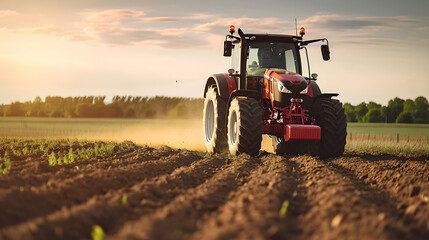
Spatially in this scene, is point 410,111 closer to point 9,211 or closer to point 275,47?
point 275,47

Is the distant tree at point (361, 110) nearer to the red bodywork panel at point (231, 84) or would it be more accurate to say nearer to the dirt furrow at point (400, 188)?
the red bodywork panel at point (231, 84)

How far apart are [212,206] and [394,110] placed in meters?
35.9

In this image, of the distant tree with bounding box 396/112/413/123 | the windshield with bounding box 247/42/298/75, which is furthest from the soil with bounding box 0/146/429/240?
the distant tree with bounding box 396/112/413/123

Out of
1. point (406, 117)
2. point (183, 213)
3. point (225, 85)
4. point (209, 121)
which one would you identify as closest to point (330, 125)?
point (225, 85)

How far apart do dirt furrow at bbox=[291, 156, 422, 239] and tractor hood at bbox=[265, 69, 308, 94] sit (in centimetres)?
423

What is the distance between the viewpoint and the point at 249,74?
11641mm

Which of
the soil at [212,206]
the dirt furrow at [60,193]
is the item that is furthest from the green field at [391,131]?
the dirt furrow at [60,193]

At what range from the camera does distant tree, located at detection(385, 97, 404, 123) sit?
124 feet

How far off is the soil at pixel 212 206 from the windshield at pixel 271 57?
4095 millimetres

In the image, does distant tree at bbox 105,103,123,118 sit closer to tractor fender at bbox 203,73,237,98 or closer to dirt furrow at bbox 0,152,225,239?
tractor fender at bbox 203,73,237,98

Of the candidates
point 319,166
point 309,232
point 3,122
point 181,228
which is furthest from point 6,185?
point 3,122

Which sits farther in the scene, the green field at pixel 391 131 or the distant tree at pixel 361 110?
the distant tree at pixel 361 110

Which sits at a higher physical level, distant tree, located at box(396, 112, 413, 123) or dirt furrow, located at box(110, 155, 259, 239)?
distant tree, located at box(396, 112, 413, 123)

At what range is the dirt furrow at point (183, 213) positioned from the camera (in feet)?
12.9
